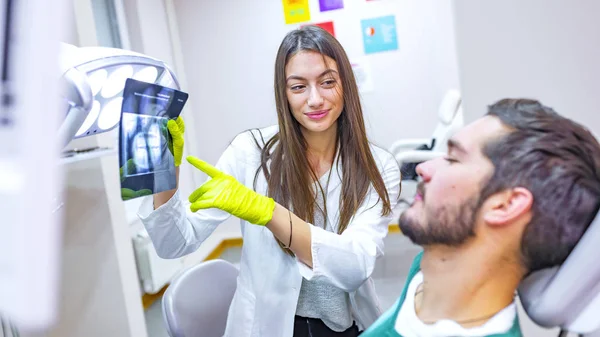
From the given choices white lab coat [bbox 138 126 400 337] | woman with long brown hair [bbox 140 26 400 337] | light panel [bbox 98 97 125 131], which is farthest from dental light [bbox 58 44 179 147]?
white lab coat [bbox 138 126 400 337]

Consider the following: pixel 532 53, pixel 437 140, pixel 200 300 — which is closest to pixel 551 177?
pixel 532 53

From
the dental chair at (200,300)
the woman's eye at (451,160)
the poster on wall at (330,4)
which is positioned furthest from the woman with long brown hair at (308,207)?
the poster on wall at (330,4)

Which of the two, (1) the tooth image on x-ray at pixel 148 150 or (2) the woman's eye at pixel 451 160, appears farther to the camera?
(1) the tooth image on x-ray at pixel 148 150

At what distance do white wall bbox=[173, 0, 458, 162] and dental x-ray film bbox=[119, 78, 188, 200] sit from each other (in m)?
2.68

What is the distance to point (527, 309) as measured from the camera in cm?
74

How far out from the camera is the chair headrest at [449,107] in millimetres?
3396

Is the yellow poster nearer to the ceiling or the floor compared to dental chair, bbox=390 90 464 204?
nearer to the ceiling

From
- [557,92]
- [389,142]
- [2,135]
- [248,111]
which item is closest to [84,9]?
[557,92]

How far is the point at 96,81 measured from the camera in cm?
89

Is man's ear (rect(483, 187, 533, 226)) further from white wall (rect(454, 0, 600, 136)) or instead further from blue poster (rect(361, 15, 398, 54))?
blue poster (rect(361, 15, 398, 54))

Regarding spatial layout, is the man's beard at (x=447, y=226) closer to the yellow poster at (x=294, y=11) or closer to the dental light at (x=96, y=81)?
the dental light at (x=96, y=81)

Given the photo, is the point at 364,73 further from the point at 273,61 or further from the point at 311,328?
the point at 311,328

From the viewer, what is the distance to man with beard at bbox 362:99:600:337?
67cm

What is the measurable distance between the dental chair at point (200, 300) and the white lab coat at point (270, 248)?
0.37 ft
